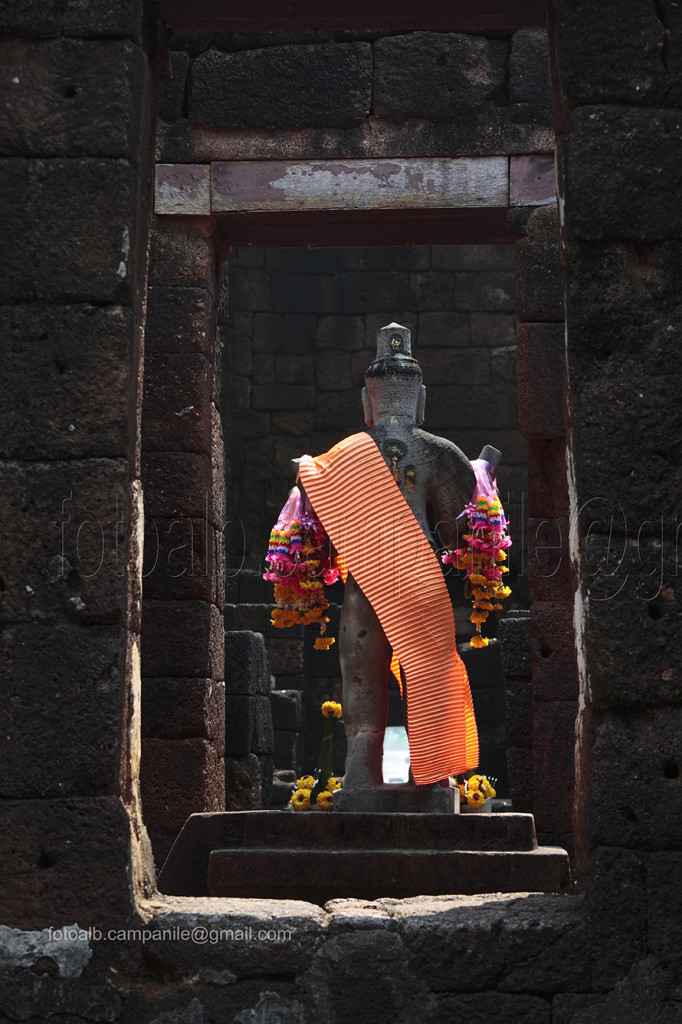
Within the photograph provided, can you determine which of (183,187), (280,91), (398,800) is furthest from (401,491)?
(280,91)

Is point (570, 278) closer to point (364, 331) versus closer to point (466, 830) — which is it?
point (466, 830)

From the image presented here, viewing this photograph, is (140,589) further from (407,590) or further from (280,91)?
(280,91)

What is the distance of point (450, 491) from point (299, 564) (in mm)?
779

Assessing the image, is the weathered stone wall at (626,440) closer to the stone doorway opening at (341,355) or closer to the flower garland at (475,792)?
the flower garland at (475,792)

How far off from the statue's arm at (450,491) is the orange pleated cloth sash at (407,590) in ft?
0.69

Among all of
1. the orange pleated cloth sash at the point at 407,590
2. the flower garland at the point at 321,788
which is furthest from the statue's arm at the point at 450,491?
the flower garland at the point at 321,788

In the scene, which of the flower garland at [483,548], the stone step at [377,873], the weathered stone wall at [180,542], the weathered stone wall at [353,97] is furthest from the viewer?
the weathered stone wall at [353,97]

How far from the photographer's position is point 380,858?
4828mm

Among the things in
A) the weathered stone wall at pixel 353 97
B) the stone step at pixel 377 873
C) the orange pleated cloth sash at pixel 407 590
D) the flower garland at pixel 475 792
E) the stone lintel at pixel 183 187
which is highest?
the weathered stone wall at pixel 353 97

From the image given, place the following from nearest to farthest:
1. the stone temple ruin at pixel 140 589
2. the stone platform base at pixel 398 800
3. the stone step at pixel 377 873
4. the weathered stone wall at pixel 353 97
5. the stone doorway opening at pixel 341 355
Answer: the stone temple ruin at pixel 140 589 < the stone step at pixel 377 873 < the stone platform base at pixel 398 800 < the weathered stone wall at pixel 353 97 < the stone doorway opening at pixel 341 355

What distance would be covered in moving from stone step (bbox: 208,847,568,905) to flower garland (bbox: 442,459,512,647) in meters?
1.24

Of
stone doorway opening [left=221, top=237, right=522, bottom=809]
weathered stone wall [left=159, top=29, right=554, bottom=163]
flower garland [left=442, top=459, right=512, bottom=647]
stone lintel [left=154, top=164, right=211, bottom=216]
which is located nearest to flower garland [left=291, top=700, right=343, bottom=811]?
flower garland [left=442, top=459, right=512, bottom=647]

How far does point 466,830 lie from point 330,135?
4.16 metres

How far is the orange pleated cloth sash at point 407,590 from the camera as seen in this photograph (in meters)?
5.38
